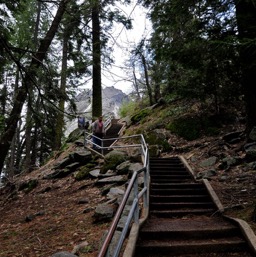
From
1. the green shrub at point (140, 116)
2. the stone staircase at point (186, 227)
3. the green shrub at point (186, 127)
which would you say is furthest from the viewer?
the green shrub at point (140, 116)

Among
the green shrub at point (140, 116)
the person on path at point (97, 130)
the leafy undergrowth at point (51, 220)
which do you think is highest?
the green shrub at point (140, 116)

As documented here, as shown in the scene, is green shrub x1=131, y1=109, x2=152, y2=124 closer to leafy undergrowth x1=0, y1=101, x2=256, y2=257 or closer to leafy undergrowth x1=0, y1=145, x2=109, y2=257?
leafy undergrowth x1=0, y1=101, x2=256, y2=257

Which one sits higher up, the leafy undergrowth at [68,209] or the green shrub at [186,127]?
the green shrub at [186,127]

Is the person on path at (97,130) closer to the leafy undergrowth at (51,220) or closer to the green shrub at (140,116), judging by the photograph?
the leafy undergrowth at (51,220)

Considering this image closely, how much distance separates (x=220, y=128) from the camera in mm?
12430

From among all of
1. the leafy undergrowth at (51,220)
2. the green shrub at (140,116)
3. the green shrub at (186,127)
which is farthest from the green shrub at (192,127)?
the leafy undergrowth at (51,220)

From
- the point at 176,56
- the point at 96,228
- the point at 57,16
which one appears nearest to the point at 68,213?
the point at 96,228

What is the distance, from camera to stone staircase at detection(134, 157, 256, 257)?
4.70 m

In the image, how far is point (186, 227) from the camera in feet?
17.7

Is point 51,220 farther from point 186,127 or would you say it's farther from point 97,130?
point 186,127

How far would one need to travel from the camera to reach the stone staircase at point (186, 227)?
185 inches

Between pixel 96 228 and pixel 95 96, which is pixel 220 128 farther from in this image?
pixel 96 228

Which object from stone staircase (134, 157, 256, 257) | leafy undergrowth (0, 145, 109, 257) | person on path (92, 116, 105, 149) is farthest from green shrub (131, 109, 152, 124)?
stone staircase (134, 157, 256, 257)

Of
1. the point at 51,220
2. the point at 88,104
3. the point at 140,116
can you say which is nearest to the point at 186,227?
the point at 51,220
